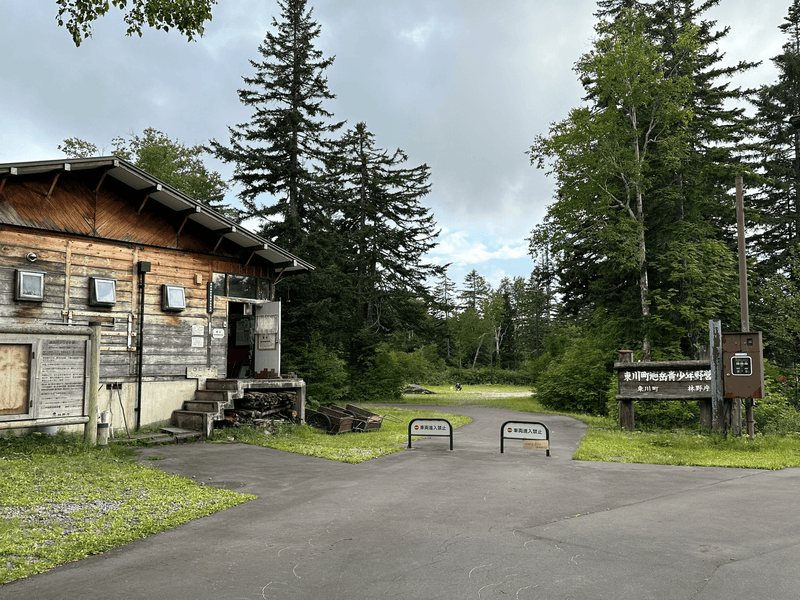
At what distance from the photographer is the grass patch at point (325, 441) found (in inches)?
516

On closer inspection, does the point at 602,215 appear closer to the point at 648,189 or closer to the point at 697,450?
the point at 648,189

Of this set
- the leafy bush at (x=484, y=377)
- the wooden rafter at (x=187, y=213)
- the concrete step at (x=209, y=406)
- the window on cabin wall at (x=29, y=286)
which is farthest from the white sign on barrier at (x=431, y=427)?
the leafy bush at (x=484, y=377)

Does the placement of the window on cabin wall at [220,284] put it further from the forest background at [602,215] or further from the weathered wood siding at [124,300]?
the forest background at [602,215]

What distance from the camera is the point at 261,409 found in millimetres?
17250

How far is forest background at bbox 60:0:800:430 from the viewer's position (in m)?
24.7

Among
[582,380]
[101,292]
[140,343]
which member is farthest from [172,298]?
[582,380]

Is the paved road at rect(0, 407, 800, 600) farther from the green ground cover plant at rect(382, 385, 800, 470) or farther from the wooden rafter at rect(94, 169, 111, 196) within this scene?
the wooden rafter at rect(94, 169, 111, 196)

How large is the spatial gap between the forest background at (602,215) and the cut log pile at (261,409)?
31.6 ft

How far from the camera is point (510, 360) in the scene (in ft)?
268

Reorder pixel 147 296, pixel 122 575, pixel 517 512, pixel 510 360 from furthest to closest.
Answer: pixel 510 360 → pixel 147 296 → pixel 517 512 → pixel 122 575

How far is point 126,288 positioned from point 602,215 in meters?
19.7

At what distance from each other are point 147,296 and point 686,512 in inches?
540

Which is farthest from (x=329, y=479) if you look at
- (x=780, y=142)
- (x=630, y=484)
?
(x=780, y=142)

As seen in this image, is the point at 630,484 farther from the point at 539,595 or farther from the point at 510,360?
the point at 510,360
